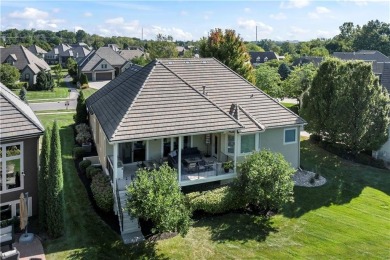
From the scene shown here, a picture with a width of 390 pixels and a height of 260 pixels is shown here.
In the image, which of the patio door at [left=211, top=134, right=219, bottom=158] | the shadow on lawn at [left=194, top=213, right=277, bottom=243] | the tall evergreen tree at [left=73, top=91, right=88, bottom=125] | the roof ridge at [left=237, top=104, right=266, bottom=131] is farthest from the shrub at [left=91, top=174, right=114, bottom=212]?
the tall evergreen tree at [left=73, top=91, right=88, bottom=125]

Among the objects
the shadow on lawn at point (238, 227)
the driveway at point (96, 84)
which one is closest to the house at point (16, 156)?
the shadow on lawn at point (238, 227)

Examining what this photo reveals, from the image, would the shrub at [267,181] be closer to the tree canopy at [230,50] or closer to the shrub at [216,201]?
the shrub at [216,201]

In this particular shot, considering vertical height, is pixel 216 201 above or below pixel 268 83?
below

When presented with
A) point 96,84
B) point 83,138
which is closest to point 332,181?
point 83,138

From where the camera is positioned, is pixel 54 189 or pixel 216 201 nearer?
pixel 54 189

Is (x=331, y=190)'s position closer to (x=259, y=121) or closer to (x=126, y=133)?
(x=259, y=121)

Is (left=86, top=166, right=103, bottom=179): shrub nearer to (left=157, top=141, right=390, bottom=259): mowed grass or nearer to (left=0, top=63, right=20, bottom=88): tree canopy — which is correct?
(left=157, top=141, right=390, bottom=259): mowed grass

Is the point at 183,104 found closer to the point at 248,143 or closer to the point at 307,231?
the point at 248,143
